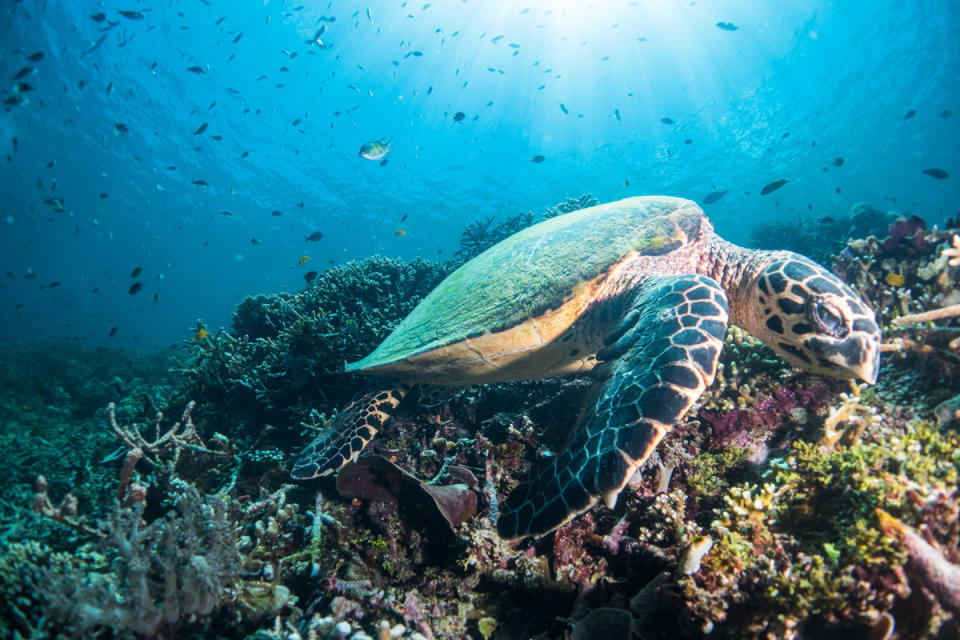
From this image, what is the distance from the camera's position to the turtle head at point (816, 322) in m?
2.21

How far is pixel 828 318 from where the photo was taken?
238 cm

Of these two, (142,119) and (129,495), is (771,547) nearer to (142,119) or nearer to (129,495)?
(129,495)

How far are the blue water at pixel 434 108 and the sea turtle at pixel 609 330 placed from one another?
72.1 ft

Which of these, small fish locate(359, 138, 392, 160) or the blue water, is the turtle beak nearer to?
small fish locate(359, 138, 392, 160)

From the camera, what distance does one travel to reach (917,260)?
3.32 metres

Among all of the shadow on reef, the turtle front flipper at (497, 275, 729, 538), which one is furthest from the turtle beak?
the turtle front flipper at (497, 275, 729, 538)

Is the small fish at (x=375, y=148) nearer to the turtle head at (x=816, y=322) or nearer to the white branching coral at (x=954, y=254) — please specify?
the turtle head at (x=816, y=322)

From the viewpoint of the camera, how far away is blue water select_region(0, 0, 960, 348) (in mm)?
27328

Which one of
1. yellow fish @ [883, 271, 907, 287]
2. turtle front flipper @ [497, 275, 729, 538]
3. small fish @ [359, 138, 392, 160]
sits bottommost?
yellow fish @ [883, 271, 907, 287]

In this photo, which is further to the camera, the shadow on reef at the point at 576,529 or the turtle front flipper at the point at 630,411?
the turtle front flipper at the point at 630,411

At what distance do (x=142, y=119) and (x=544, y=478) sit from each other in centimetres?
4244

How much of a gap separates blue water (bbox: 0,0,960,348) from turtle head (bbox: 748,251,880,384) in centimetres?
2342

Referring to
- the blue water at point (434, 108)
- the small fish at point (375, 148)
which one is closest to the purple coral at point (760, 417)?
the small fish at point (375, 148)

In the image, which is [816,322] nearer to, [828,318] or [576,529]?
[828,318]
